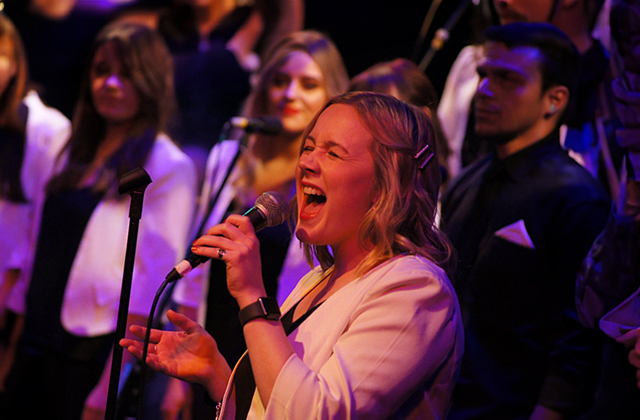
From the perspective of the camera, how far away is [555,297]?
2.06 meters

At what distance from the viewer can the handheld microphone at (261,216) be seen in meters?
1.43

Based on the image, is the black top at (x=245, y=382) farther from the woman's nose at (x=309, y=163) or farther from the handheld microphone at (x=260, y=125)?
the handheld microphone at (x=260, y=125)

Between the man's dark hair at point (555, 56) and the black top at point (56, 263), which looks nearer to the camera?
the man's dark hair at point (555, 56)

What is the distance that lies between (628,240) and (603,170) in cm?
46

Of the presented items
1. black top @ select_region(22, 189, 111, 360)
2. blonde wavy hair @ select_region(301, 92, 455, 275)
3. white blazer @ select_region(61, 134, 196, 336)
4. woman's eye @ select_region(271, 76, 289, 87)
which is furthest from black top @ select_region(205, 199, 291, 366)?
blonde wavy hair @ select_region(301, 92, 455, 275)

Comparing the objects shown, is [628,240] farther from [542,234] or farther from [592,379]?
[592,379]

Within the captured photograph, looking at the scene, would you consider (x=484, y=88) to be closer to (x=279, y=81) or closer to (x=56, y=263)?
(x=279, y=81)

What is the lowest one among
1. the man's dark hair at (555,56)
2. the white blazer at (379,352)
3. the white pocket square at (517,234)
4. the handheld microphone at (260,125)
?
the white pocket square at (517,234)

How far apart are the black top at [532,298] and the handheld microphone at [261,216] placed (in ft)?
2.48

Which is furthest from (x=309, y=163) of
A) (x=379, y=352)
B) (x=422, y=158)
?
(x=379, y=352)

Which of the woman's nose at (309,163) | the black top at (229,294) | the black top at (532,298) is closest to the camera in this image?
the woman's nose at (309,163)

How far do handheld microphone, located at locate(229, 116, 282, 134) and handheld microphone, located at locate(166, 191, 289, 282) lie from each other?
1.07m

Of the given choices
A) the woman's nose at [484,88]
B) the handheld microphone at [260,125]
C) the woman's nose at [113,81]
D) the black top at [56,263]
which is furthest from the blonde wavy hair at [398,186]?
the woman's nose at [113,81]

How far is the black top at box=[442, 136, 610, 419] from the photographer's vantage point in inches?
79.7
